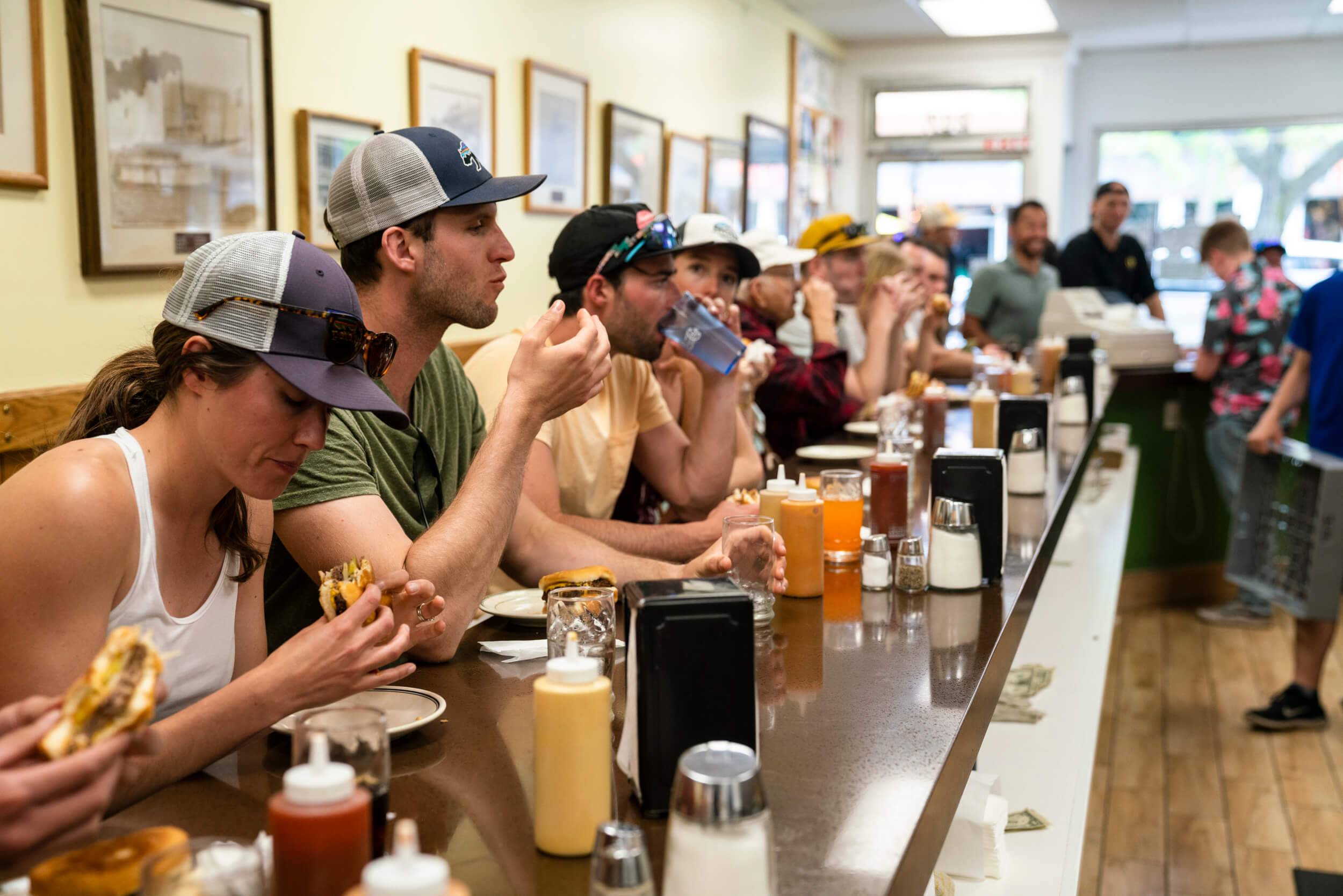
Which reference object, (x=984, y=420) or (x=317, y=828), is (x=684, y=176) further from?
(x=317, y=828)

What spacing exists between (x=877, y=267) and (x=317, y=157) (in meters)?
2.38

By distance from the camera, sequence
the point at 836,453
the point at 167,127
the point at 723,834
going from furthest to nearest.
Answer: the point at 836,453 < the point at 167,127 < the point at 723,834

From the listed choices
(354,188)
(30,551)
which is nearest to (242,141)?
(354,188)

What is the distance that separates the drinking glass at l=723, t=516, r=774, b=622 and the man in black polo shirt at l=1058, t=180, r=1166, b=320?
21.2 feet

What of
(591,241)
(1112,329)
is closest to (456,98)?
(591,241)

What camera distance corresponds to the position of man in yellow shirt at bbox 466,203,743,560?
249cm

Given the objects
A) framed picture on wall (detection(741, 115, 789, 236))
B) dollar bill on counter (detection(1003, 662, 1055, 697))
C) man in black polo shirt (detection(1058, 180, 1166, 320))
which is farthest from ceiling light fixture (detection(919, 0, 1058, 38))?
dollar bill on counter (detection(1003, 662, 1055, 697))

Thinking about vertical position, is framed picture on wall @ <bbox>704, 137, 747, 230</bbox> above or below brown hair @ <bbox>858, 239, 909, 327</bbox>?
above

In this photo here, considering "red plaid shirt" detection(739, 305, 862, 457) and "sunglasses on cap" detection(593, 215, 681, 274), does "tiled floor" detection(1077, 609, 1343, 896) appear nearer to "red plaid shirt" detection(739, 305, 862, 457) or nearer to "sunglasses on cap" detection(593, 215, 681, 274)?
"red plaid shirt" detection(739, 305, 862, 457)

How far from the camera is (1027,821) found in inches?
84.7

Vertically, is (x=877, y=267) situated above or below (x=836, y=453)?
above

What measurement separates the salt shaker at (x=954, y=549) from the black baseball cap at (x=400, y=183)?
93cm

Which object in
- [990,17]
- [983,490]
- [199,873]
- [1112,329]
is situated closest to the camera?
[199,873]

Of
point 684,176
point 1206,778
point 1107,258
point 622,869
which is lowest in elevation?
point 1206,778
